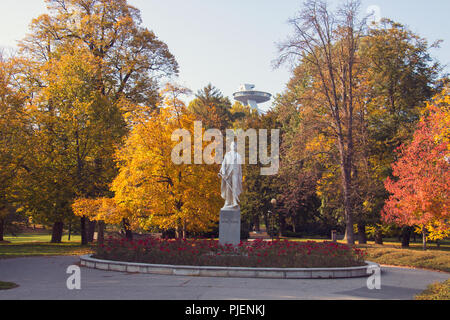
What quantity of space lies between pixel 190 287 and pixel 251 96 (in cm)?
11156

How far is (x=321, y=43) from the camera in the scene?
25.9 metres

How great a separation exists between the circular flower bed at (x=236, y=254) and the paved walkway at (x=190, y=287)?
3.95 ft

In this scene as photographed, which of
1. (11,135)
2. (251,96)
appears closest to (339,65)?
(11,135)

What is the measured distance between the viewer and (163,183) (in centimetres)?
2055

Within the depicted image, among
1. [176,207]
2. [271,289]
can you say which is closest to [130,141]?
[176,207]

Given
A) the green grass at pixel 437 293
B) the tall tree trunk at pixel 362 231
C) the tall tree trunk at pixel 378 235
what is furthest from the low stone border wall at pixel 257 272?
the tall tree trunk at pixel 378 235

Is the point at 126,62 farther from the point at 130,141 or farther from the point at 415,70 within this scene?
the point at 415,70

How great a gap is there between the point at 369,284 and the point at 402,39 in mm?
24860

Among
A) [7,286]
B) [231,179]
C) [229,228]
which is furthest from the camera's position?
[231,179]

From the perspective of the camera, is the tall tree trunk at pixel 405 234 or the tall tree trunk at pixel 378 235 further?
the tall tree trunk at pixel 378 235

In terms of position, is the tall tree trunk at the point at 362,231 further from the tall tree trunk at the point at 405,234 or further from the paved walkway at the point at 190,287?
the paved walkway at the point at 190,287

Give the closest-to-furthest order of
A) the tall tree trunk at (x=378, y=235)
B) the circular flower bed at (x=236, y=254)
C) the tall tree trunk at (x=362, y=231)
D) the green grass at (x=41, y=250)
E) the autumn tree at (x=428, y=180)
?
1. the circular flower bed at (x=236, y=254)
2. the autumn tree at (x=428, y=180)
3. the green grass at (x=41, y=250)
4. the tall tree trunk at (x=378, y=235)
5. the tall tree trunk at (x=362, y=231)

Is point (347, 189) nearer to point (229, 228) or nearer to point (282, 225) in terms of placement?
point (229, 228)

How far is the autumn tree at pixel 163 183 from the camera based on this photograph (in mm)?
19734
